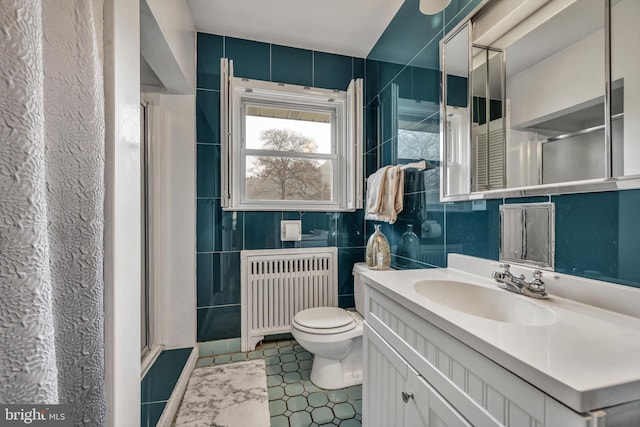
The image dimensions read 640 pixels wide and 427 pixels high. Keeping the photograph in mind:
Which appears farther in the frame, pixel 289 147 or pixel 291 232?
pixel 289 147

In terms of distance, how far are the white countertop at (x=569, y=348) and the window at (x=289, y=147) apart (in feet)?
4.82

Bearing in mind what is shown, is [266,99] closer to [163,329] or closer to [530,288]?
[163,329]

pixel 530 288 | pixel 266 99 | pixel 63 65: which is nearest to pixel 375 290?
pixel 530 288

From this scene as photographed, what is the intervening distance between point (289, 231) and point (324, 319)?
71 centimetres

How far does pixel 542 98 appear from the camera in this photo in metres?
0.88

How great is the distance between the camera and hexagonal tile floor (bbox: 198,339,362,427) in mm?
1335

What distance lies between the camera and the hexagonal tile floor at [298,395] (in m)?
1.33

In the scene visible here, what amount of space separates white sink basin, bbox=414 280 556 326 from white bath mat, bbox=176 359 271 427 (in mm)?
1075

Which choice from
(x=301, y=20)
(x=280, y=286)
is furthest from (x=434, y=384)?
(x=301, y=20)

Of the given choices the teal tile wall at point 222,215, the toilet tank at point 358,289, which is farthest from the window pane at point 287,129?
the toilet tank at point 358,289

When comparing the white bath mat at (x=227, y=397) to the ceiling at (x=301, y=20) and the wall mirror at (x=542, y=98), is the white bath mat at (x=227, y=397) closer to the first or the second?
the wall mirror at (x=542, y=98)

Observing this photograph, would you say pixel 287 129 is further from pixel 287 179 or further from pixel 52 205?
pixel 52 205

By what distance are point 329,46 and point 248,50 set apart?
64cm

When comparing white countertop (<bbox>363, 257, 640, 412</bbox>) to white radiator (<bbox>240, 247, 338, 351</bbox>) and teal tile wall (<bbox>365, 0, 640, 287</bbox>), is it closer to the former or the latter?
teal tile wall (<bbox>365, 0, 640, 287</bbox>)
